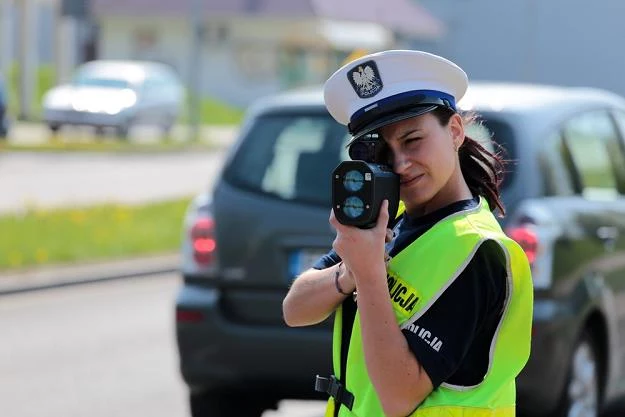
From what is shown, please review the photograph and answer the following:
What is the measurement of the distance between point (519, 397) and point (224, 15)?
60369mm

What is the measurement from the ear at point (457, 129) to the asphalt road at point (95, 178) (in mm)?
17344

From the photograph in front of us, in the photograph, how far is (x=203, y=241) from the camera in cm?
724

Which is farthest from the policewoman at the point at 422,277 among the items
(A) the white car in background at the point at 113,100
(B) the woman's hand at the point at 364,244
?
(A) the white car in background at the point at 113,100

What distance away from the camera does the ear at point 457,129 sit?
3.08 m

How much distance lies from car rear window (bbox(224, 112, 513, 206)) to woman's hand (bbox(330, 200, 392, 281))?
14.0 ft

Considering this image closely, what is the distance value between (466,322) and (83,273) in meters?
12.2

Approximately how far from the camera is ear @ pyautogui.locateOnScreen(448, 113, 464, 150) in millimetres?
3081

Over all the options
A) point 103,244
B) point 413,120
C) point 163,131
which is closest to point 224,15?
point 163,131

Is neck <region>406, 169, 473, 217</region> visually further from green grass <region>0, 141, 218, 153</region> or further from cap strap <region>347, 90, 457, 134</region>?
green grass <region>0, 141, 218, 153</region>

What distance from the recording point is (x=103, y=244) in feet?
54.3

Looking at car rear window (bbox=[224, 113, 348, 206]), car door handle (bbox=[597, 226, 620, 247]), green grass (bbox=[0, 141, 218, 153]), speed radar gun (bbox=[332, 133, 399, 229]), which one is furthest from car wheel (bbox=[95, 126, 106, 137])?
speed radar gun (bbox=[332, 133, 399, 229])

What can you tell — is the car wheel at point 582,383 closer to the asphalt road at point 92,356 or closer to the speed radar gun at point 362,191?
the asphalt road at point 92,356

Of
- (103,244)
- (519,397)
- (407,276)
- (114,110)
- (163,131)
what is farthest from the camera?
(163,131)

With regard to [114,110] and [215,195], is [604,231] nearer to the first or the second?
[215,195]
